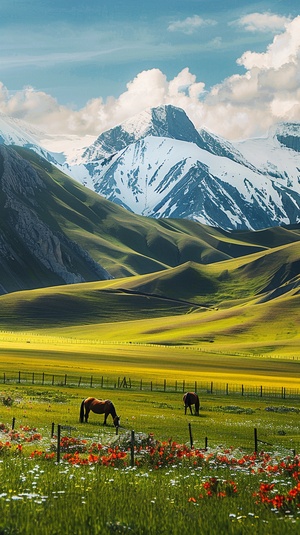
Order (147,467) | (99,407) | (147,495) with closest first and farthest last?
1. (147,495)
2. (147,467)
3. (99,407)

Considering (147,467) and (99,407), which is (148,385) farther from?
(147,467)

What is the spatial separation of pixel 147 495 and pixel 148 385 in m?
72.9

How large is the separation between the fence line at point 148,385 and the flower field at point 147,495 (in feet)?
183

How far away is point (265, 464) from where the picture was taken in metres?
29.5

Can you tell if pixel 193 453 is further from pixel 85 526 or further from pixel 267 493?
pixel 85 526

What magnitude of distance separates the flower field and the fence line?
55921mm

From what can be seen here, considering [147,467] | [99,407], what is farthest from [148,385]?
[147,467]

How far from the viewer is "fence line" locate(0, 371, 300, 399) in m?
86.8

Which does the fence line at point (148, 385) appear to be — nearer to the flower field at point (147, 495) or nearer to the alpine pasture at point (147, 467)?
the alpine pasture at point (147, 467)

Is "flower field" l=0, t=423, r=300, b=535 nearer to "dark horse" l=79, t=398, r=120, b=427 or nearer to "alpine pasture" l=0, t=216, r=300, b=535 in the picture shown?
"alpine pasture" l=0, t=216, r=300, b=535

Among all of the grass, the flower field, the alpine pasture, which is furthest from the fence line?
the flower field

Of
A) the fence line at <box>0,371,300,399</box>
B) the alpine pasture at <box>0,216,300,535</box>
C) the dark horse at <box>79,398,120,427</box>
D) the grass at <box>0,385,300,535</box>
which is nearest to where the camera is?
the grass at <box>0,385,300,535</box>

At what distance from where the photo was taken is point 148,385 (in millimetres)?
93250

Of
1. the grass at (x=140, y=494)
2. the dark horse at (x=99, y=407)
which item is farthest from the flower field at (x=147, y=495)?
the dark horse at (x=99, y=407)
